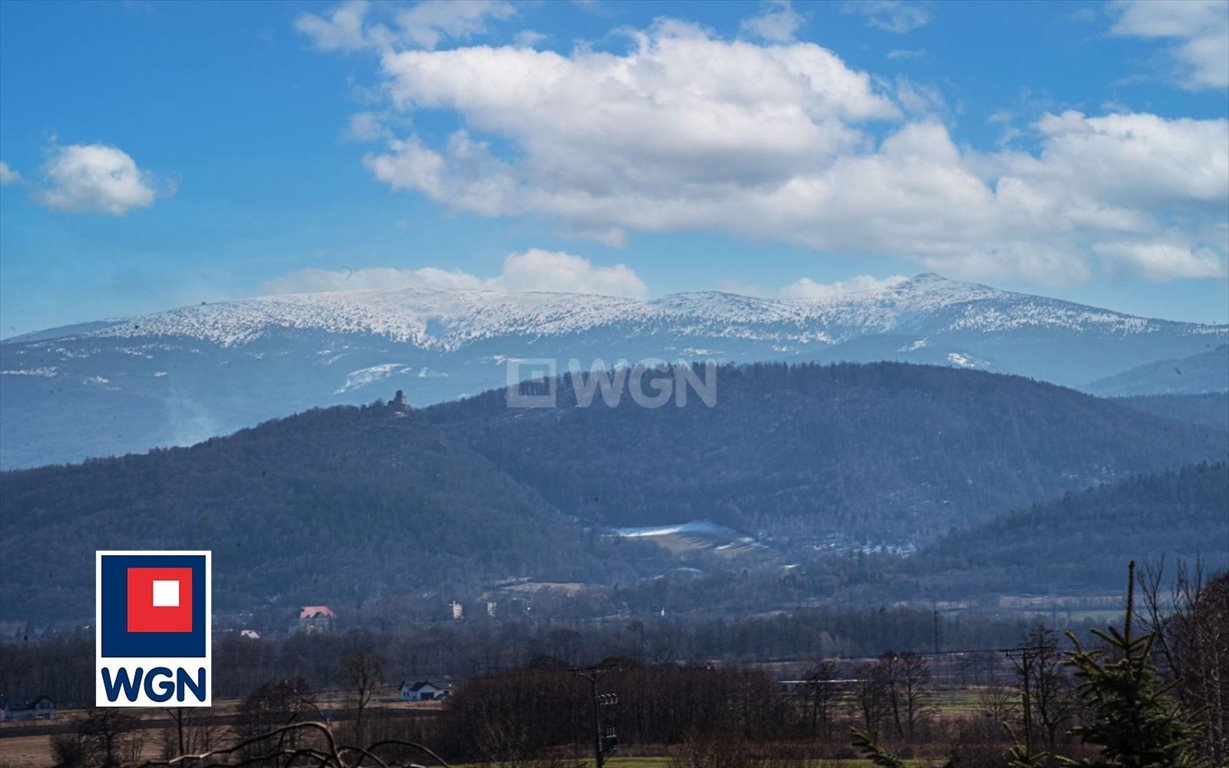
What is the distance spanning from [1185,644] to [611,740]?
103 feet

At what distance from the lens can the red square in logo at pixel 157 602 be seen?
15578 mm

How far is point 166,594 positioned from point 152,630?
401mm

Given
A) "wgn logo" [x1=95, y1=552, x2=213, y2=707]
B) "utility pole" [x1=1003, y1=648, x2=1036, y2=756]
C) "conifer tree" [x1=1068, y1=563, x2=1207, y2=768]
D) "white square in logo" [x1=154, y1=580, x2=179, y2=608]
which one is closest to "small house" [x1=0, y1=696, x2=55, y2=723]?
"utility pole" [x1=1003, y1=648, x2=1036, y2=756]

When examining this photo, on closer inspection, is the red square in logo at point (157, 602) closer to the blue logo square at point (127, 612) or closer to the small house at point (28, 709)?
the blue logo square at point (127, 612)

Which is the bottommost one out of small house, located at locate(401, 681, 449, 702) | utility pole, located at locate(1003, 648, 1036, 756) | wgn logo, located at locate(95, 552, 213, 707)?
small house, located at locate(401, 681, 449, 702)

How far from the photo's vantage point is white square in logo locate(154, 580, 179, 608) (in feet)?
51.6

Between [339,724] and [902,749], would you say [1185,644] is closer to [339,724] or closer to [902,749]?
[902,749]

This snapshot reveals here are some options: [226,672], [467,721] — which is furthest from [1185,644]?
[226,672]

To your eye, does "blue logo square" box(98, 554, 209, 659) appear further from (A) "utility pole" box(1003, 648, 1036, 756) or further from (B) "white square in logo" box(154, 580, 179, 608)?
(A) "utility pole" box(1003, 648, 1036, 756)

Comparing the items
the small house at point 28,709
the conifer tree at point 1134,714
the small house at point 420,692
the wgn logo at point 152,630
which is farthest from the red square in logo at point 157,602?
the small house at point 420,692

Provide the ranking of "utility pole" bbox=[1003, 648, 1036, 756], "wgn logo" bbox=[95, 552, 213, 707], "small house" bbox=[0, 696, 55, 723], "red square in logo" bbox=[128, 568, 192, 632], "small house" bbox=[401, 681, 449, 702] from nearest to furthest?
"utility pole" bbox=[1003, 648, 1036, 756] → "wgn logo" bbox=[95, 552, 213, 707] → "red square in logo" bbox=[128, 568, 192, 632] → "small house" bbox=[0, 696, 55, 723] → "small house" bbox=[401, 681, 449, 702]

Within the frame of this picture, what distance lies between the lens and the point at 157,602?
15.7 meters

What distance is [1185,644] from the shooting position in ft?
169

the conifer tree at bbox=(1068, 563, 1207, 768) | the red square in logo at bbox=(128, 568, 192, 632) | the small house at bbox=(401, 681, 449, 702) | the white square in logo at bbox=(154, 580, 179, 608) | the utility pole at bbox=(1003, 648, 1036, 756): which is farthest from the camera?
the small house at bbox=(401, 681, 449, 702)
